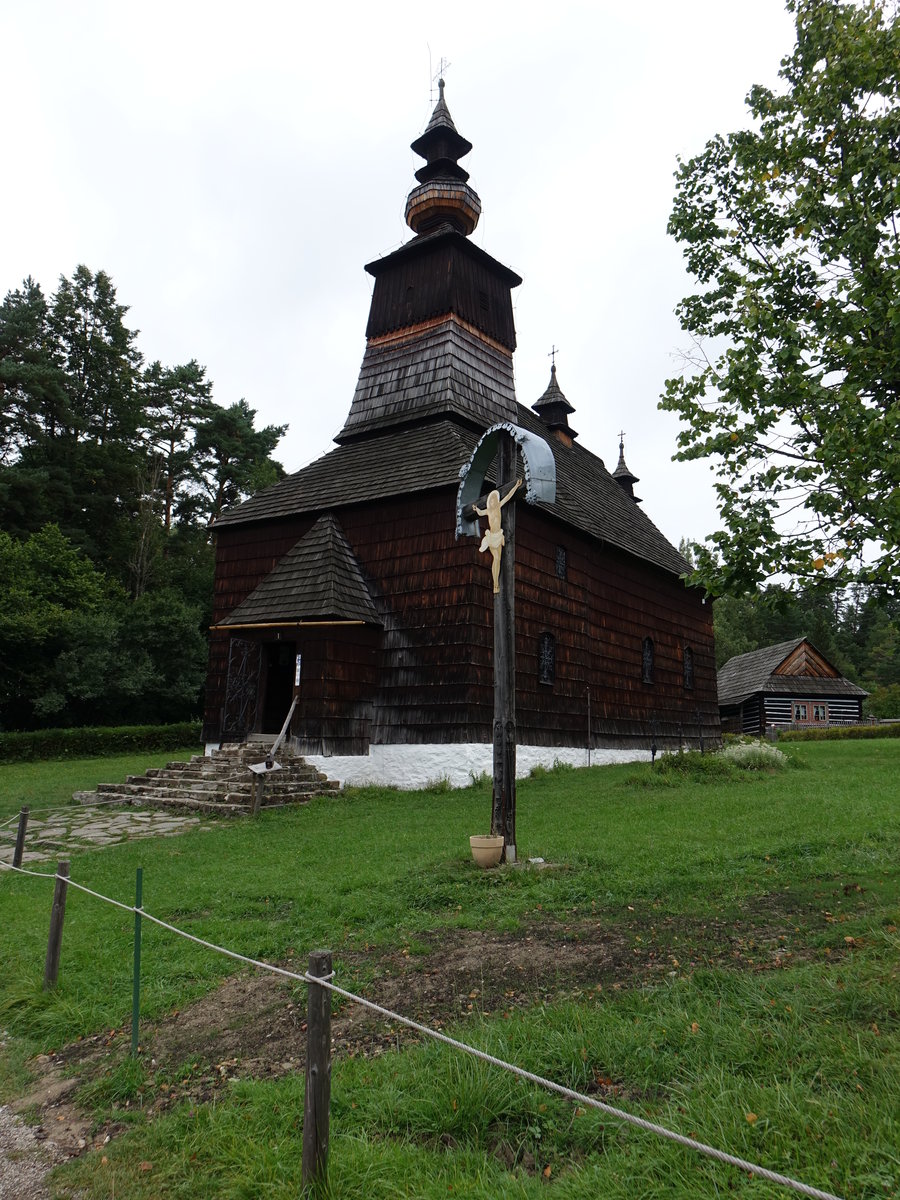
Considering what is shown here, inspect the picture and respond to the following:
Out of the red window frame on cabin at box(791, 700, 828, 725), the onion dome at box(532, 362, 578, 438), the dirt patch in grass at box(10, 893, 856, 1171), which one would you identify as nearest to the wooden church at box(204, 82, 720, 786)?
the onion dome at box(532, 362, 578, 438)

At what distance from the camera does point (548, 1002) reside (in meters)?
A: 4.43

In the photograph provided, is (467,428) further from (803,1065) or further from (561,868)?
(803,1065)

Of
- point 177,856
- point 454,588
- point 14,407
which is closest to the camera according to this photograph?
point 177,856

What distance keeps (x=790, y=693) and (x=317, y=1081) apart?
129ft

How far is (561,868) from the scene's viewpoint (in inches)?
297

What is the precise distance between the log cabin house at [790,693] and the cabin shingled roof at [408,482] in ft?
57.2

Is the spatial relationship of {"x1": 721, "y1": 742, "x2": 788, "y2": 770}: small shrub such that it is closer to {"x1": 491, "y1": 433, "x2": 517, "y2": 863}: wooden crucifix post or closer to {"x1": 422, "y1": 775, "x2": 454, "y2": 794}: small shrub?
{"x1": 422, "y1": 775, "x2": 454, "y2": 794}: small shrub

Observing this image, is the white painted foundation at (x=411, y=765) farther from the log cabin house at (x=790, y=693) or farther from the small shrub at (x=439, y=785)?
the log cabin house at (x=790, y=693)

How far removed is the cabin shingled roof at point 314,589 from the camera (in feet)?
51.4

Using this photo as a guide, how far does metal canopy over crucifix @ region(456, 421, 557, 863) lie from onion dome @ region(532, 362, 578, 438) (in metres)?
19.5

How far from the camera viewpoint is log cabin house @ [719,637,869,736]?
3850cm

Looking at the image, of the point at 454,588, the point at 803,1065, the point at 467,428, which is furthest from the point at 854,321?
the point at 467,428

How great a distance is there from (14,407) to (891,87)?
37805mm

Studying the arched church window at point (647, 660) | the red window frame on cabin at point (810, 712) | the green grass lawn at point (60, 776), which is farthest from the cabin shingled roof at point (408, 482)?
the red window frame on cabin at point (810, 712)
